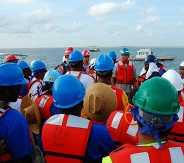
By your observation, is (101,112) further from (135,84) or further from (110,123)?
(135,84)

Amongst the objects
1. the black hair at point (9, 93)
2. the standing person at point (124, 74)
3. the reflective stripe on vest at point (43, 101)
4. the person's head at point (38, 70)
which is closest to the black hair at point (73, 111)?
the black hair at point (9, 93)

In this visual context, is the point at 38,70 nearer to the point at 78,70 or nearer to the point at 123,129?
the point at 78,70

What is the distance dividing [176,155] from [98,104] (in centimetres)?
212

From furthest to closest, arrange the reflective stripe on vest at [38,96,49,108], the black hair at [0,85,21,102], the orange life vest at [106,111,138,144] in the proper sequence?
the reflective stripe on vest at [38,96,49,108] < the orange life vest at [106,111,138,144] < the black hair at [0,85,21,102]

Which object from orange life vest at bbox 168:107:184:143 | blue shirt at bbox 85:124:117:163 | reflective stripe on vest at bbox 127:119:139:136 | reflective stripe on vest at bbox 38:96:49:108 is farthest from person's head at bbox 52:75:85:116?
reflective stripe on vest at bbox 38:96:49:108

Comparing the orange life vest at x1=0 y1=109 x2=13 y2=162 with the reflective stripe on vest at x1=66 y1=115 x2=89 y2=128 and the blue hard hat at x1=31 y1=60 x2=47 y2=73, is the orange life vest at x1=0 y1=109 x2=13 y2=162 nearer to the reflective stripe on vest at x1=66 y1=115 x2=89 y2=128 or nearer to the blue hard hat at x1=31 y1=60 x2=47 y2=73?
the reflective stripe on vest at x1=66 y1=115 x2=89 y2=128

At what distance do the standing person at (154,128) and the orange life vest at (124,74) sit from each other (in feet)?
33.6

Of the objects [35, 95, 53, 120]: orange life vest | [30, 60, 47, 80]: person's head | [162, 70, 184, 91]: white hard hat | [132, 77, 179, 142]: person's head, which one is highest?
[132, 77, 179, 142]: person's head

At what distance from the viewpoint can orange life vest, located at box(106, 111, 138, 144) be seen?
4.04 m

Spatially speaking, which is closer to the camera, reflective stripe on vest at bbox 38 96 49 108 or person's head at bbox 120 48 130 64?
reflective stripe on vest at bbox 38 96 49 108

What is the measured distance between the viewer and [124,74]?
42.9 ft

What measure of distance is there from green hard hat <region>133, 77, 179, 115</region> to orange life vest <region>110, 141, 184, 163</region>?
0.23m

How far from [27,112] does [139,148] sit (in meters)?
3.65

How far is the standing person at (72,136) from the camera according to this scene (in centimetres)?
381
